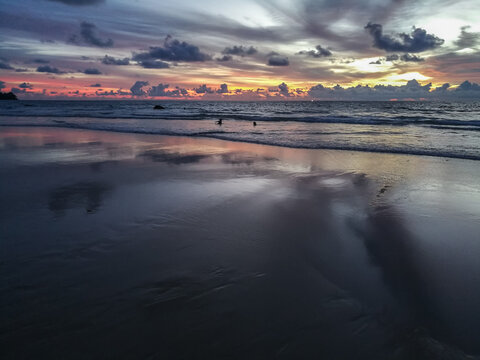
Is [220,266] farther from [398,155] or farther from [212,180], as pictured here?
[398,155]

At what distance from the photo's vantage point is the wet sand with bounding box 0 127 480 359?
2.40m

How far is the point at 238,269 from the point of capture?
3408mm

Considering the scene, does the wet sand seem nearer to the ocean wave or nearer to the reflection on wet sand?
the reflection on wet sand

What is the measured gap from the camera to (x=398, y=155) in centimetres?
1140

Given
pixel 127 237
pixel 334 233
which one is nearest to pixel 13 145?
pixel 127 237

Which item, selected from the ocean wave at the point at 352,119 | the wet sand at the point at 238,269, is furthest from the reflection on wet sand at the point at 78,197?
the ocean wave at the point at 352,119

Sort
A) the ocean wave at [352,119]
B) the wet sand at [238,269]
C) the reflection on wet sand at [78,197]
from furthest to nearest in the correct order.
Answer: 1. the ocean wave at [352,119]
2. the reflection on wet sand at [78,197]
3. the wet sand at [238,269]

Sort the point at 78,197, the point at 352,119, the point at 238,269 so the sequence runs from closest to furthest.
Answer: the point at 238,269 < the point at 78,197 < the point at 352,119

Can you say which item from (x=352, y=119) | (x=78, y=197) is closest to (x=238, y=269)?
Result: (x=78, y=197)

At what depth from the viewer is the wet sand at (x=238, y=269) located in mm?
2396

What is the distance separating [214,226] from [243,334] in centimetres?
227

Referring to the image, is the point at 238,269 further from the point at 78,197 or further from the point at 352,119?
the point at 352,119

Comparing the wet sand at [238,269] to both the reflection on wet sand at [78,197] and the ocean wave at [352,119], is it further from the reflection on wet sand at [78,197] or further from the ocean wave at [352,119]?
the ocean wave at [352,119]

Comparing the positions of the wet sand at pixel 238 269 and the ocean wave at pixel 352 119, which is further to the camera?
the ocean wave at pixel 352 119
